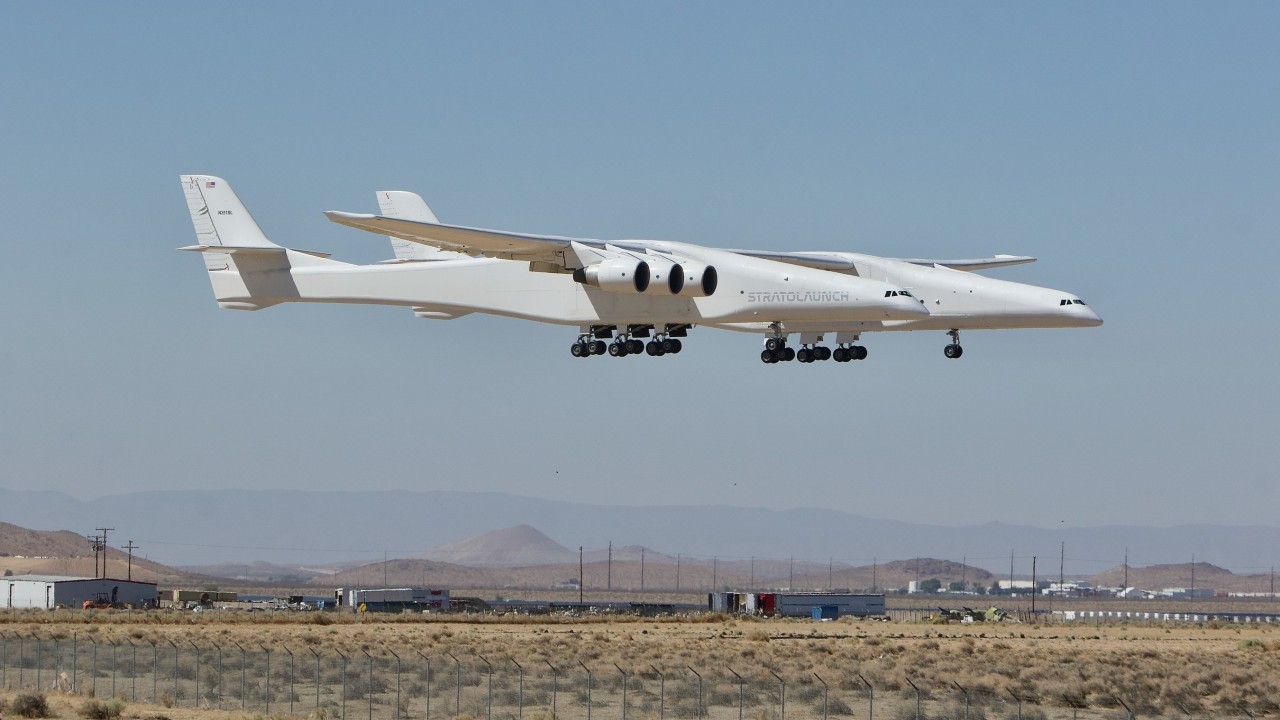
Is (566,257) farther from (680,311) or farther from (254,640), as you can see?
(254,640)

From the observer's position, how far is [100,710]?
34.2 m

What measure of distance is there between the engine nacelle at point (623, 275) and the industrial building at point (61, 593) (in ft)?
220

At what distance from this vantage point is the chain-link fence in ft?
125

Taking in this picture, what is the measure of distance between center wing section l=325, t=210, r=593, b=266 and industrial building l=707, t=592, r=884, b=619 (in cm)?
5626

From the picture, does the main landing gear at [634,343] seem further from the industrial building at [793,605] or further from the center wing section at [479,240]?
the industrial building at [793,605]

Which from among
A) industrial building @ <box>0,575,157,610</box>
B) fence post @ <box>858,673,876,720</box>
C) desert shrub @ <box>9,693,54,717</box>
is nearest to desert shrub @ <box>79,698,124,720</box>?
desert shrub @ <box>9,693,54,717</box>

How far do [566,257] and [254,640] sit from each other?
82.1ft

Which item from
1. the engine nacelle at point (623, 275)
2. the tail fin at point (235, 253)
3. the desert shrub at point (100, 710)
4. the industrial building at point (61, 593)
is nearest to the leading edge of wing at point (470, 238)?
the engine nacelle at point (623, 275)

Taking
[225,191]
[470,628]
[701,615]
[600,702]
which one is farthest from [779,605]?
[600,702]

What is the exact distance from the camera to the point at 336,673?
1877 inches

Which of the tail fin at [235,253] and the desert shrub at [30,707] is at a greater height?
the tail fin at [235,253]

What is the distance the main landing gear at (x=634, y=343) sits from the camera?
49.8 meters

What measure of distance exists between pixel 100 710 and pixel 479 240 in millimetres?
18979

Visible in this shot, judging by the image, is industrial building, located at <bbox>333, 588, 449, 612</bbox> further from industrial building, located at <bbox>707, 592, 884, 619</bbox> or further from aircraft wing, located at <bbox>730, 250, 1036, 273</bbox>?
aircraft wing, located at <bbox>730, 250, 1036, 273</bbox>
